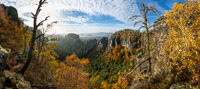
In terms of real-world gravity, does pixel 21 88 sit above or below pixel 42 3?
below

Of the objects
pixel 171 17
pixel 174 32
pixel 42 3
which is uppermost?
pixel 42 3

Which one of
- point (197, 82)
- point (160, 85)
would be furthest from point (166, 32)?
point (160, 85)

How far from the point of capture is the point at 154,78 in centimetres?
454

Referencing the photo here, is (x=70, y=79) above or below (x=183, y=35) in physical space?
below

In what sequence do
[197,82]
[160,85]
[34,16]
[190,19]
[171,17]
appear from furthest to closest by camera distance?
[171,17] < [34,16] < [190,19] < [160,85] < [197,82]

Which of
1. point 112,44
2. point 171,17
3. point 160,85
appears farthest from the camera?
point 112,44

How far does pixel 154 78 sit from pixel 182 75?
1.51 m

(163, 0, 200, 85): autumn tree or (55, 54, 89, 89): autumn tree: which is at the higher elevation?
(163, 0, 200, 85): autumn tree

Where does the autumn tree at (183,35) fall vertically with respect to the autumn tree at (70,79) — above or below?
above

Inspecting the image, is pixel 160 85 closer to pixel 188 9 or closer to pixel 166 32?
pixel 166 32

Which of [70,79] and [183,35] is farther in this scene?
[70,79]

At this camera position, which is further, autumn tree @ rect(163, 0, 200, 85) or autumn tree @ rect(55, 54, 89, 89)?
autumn tree @ rect(55, 54, 89, 89)

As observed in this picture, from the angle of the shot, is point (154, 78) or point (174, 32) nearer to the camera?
point (154, 78)

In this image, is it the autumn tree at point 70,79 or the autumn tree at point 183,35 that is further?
the autumn tree at point 70,79
